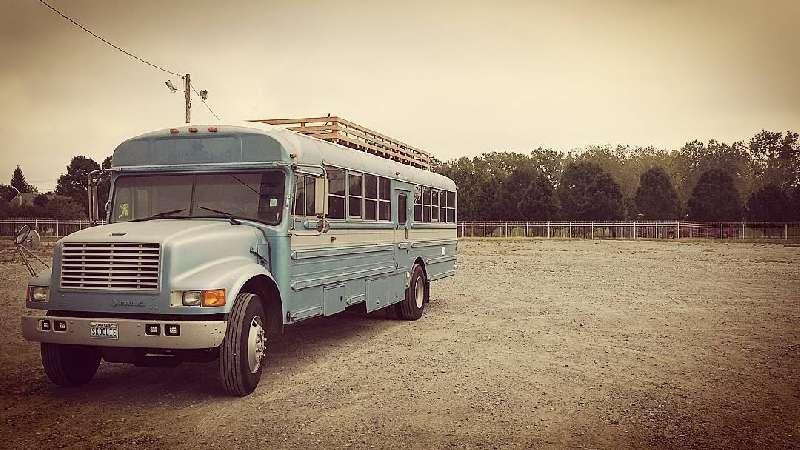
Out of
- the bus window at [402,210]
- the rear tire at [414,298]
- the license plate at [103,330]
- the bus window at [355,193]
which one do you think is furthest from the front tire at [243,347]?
the rear tire at [414,298]

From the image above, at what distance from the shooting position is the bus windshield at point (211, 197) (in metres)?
7.31

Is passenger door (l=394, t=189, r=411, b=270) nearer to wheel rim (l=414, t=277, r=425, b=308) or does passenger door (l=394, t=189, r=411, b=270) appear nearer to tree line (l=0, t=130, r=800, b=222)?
wheel rim (l=414, t=277, r=425, b=308)

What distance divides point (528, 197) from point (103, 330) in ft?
201

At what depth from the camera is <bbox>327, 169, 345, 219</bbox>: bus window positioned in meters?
8.48

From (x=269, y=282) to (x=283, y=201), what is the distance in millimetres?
917

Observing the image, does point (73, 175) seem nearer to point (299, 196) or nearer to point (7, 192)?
point (7, 192)

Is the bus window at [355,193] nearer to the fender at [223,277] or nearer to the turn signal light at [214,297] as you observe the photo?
the fender at [223,277]

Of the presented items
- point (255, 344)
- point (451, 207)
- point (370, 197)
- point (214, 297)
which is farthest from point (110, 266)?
point (451, 207)

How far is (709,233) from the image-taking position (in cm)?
5356

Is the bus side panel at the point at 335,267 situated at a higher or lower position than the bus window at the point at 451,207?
lower

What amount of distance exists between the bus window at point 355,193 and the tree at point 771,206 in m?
54.7

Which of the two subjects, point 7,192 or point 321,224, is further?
point 7,192

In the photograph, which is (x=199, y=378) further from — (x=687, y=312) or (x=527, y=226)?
(x=527, y=226)

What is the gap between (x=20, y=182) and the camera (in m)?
114
